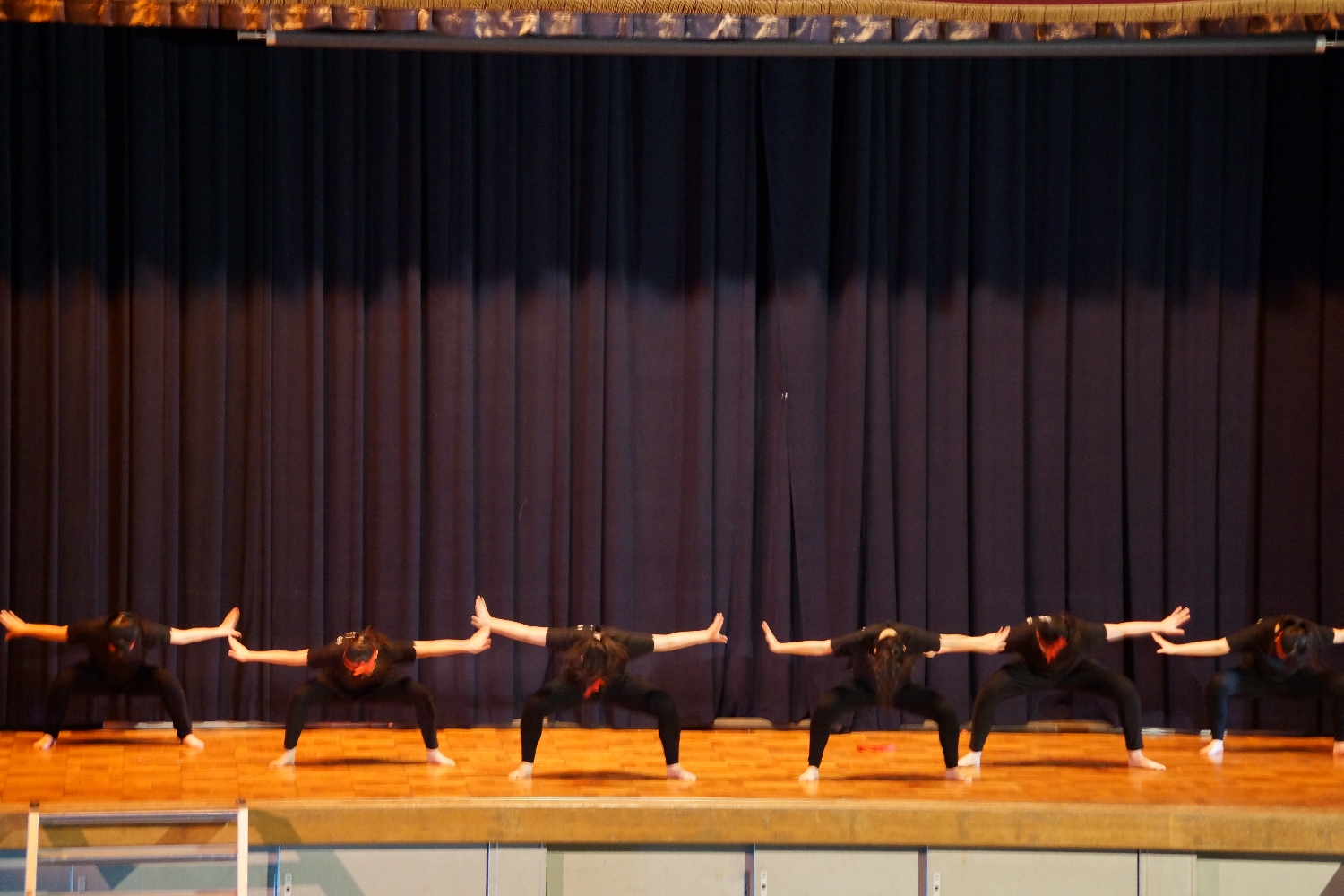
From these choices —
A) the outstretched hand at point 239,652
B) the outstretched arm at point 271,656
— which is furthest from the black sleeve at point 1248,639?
the outstretched hand at point 239,652

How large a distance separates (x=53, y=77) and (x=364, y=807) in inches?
173

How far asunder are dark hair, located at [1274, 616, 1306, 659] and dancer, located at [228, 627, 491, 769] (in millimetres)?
3774

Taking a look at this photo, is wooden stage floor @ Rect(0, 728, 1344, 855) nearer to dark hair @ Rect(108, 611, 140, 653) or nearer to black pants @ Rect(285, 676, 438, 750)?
black pants @ Rect(285, 676, 438, 750)

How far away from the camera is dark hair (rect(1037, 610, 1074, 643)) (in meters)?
7.40

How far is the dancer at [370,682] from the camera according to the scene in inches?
289

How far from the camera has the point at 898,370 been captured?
8758mm

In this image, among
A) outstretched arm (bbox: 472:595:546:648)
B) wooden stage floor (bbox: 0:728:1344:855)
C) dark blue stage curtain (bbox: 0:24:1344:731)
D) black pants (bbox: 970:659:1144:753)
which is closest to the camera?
wooden stage floor (bbox: 0:728:1344:855)

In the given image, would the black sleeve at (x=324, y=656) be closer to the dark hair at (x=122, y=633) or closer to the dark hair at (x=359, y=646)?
the dark hair at (x=359, y=646)

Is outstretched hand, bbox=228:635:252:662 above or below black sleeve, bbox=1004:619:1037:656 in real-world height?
below

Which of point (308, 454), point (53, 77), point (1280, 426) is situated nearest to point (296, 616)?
point (308, 454)

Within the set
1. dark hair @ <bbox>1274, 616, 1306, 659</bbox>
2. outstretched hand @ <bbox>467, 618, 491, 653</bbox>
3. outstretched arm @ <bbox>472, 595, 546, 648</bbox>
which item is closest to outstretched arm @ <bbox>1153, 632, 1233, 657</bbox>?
dark hair @ <bbox>1274, 616, 1306, 659</bbox>

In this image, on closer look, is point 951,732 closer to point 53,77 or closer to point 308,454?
point 308,454

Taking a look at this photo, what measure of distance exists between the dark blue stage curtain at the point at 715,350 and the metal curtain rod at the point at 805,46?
0.65m

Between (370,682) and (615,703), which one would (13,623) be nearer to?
(370,682)
